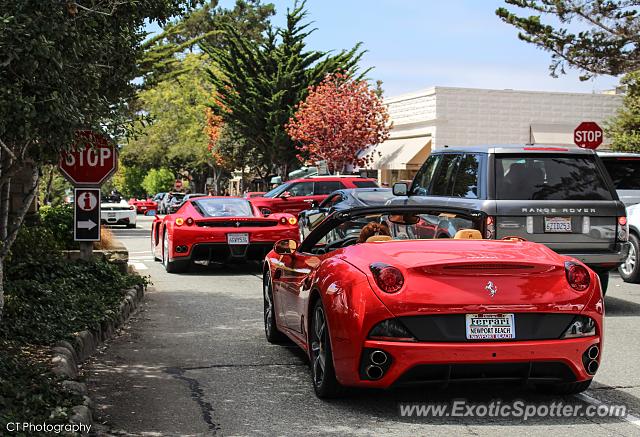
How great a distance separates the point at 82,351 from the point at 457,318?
367 cm

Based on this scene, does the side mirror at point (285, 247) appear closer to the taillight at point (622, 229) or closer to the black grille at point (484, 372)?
the black grille at point (484, 372)

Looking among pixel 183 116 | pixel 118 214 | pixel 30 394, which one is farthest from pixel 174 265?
pixel 183 116

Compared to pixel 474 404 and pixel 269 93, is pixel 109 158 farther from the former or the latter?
pixel 269 93

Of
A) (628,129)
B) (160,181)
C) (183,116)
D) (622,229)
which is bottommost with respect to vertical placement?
(622,229)

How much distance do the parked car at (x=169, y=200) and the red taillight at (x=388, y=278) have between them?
50.3m

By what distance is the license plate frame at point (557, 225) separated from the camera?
10.8m

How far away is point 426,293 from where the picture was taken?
235 inches

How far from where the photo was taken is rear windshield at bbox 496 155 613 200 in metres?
10.9

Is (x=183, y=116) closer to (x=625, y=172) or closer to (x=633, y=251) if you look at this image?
(x=625, y=172)

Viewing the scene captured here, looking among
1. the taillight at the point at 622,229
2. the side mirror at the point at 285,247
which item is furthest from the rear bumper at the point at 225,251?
the side mirror at the point at 285,247

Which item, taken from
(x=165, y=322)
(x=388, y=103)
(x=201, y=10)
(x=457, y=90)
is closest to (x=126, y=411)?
(x=165, y=322)

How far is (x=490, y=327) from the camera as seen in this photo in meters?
5.98

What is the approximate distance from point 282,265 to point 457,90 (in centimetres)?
3741

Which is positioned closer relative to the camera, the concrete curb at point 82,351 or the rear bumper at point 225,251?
the concrete curb at point 82,351
